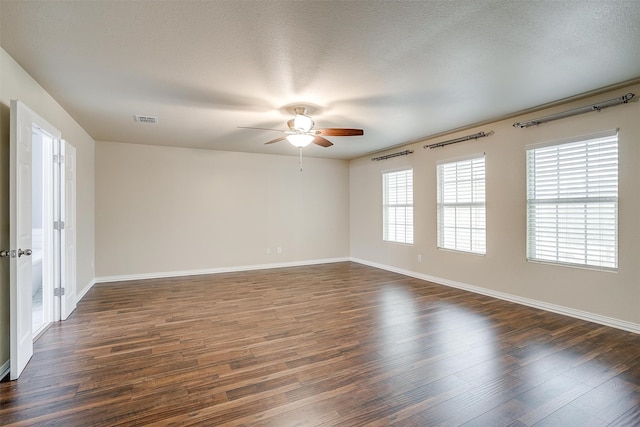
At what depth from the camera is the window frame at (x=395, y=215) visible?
5902 mm

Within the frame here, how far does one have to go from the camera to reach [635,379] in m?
2.25

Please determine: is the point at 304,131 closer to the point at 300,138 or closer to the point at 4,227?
the point at 300,138

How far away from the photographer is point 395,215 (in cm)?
632

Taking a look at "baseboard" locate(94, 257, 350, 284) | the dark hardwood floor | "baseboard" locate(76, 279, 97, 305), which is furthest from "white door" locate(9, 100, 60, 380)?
"baseboard" locate(94, 257, 350, 284)

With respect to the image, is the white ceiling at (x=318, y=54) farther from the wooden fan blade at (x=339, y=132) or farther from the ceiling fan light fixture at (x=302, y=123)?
the wooden fan blade at (x=339, y=132)

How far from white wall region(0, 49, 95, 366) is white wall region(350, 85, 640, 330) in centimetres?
524

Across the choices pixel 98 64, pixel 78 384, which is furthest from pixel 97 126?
pixel 78 384

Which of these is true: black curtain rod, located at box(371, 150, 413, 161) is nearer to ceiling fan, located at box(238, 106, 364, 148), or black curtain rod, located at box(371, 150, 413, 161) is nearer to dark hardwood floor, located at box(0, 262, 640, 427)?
ceiling fan, located at box(238, 106, 364, 148)

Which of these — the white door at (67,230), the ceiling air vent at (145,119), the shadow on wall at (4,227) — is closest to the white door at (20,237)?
the shadow on wall at (4,227)

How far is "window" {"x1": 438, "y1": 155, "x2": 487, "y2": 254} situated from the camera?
461 cm

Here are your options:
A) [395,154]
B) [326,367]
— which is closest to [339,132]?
[326,367]

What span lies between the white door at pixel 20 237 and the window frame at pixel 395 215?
5315 millimetres

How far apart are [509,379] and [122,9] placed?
142 inches

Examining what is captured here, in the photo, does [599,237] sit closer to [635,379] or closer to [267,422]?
[635,379]
